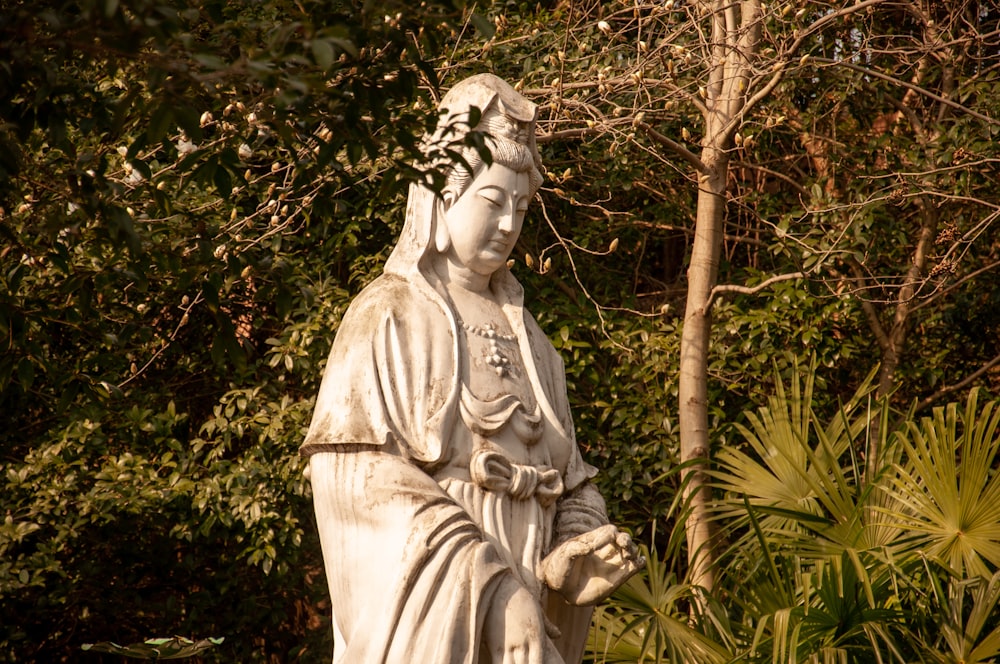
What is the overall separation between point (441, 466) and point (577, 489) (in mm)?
542

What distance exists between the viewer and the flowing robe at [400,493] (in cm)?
432

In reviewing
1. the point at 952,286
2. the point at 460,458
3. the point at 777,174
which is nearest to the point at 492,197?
the point at 460,458

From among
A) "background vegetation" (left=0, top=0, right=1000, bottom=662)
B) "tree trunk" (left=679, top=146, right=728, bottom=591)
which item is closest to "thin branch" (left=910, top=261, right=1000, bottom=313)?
"background vegetation" (left=0, top=0, right=1000, bottom=662)

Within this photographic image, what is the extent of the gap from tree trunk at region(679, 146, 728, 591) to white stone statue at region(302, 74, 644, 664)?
3.38 metres

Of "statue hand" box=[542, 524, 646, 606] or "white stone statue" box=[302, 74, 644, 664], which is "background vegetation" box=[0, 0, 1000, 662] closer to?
"white stone statue" box=[302, 74, 644, 664]

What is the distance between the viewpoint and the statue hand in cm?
452

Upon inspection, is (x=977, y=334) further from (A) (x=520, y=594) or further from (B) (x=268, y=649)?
(A) (x=520, y=594)

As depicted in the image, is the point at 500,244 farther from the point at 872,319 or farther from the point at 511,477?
the point at 872,319

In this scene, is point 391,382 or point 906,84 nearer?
point 391,382

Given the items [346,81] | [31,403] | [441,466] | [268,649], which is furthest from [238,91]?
[268,649]

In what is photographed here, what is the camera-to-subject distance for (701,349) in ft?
27.5

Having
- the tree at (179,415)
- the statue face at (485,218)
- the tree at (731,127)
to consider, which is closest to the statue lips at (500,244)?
the statue face at (485,218)

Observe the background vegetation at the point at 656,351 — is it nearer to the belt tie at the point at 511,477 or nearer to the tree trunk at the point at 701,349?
the tree trunk at the point at 701,349

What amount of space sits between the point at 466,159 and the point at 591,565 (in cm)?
125
